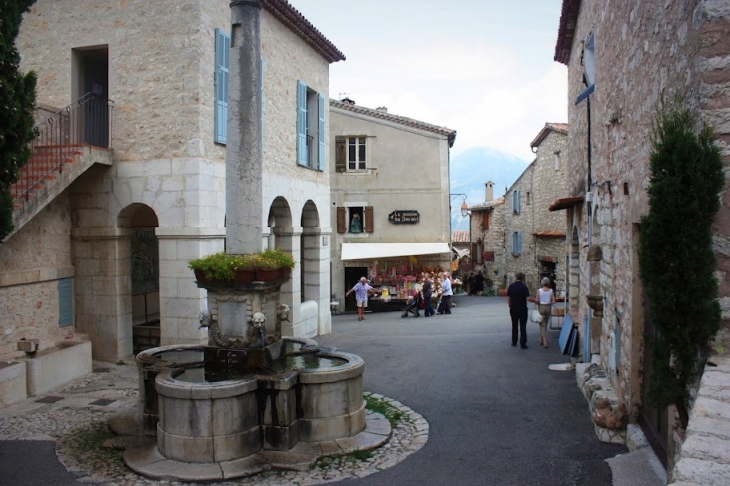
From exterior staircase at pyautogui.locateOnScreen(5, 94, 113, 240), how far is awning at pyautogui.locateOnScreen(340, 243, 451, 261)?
41.4ft

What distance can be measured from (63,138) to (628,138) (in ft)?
32.3

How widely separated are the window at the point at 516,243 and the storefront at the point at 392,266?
23.6 feet

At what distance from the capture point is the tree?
806cm

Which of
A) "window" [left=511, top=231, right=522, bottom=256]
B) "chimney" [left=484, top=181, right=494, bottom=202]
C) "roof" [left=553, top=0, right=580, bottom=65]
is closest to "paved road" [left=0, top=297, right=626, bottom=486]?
"roof" [left=553, top=0, right=580, bottom=65]

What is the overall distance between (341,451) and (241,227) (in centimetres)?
290

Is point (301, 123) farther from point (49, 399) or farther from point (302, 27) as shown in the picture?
point (49, 399)

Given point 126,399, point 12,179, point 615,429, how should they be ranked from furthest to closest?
point 126,399, point 12,179, point 615,429

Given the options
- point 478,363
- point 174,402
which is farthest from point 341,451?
point 478,363

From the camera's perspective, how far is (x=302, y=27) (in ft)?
47.3

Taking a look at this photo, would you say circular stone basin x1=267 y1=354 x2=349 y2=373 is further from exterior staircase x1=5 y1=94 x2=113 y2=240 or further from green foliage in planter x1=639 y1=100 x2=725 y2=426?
exterior staircase x1=5 y1=94 x2=113 y2=240

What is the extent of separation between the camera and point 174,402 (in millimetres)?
6441

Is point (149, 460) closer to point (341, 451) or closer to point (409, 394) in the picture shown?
point (341, 451)

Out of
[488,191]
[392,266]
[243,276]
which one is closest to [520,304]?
[243,276]

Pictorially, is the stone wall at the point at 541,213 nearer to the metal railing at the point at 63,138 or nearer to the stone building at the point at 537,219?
the stone building at the point at 537,219
